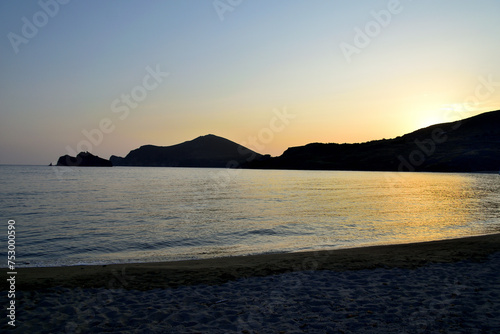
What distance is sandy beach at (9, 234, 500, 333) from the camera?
8352 mm

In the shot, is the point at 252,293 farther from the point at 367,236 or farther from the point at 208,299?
the point at 367,236

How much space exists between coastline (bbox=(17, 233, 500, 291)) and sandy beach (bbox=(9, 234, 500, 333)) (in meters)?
0.06

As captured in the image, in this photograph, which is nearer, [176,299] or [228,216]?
[176,299]

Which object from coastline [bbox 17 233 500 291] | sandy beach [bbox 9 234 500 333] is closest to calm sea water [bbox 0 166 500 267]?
coastline [bbox 17 233 500 291]

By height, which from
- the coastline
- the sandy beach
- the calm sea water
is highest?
the sandy beach

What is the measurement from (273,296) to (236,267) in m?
4.50

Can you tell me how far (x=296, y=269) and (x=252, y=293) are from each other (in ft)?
12.3

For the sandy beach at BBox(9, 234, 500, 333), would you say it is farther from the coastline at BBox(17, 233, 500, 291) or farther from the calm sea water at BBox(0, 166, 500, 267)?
the calm sea water at BBox(0, 166, 500, 267)

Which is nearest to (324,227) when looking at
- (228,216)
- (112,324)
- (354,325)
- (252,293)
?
(228,216)

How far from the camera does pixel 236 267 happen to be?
14867 mm

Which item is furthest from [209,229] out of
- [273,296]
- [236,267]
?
[273,296]

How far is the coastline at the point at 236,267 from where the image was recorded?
12453 mm

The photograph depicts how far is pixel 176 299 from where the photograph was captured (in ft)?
34.3

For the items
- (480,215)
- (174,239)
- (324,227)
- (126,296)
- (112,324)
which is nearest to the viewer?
(112,324)
